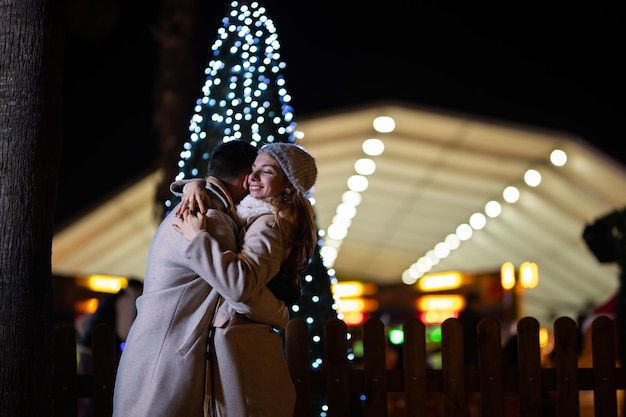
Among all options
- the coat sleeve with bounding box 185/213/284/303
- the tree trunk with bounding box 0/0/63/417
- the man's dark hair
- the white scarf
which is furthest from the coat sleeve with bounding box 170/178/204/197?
the tree trunk with bounding box 0/0/63/417

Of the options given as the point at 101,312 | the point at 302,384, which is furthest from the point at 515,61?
the point at 302,384

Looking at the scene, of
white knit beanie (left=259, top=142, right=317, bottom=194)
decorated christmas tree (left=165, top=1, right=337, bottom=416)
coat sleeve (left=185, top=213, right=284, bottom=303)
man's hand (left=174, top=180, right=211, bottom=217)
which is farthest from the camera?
decorated christmas tree (left=165, top=1, right=337, bottom=416)

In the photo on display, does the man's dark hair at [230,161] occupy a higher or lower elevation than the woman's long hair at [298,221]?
higher

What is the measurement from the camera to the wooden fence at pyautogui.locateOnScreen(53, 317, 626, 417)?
5.94 meters

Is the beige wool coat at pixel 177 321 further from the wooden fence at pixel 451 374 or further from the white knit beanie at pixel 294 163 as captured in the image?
the wooden fence at pixel 451 374

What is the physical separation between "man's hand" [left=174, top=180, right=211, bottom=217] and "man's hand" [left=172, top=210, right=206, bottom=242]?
3cm

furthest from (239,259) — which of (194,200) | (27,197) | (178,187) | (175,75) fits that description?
(175,75)

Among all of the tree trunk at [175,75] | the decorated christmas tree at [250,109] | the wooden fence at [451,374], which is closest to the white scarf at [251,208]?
the wooden fence at [451,374]

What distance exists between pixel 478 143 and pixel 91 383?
1338 centimetres

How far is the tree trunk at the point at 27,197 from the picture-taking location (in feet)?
15.6

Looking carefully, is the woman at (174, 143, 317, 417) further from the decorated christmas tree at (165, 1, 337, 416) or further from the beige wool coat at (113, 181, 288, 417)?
the decorated christmas tree at (165, 1, 337, 416)

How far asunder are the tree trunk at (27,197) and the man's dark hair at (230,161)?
926mm

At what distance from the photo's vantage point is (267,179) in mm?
4484

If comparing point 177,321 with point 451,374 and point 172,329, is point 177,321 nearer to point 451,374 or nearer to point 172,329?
point 172,329
